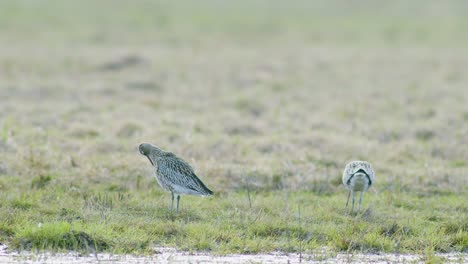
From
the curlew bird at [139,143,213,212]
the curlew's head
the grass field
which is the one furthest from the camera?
the curlew's head

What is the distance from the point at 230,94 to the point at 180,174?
11746mm

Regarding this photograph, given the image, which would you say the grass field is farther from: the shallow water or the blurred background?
the shallow water

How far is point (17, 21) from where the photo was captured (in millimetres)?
36781

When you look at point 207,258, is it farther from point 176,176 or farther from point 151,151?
point 151,151

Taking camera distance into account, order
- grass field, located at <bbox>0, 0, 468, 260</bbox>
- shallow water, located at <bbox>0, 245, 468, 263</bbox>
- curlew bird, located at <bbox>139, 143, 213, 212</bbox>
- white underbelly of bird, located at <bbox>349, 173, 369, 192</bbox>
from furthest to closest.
→ white underbelly of bird, located at <bbox>349, 173, 369, 192</bbox> < curlew bird, located at <bbox>139, 143, 213, 212</bbox> < grass field, located at <bbox>0, 0, 468, 260</bbox> < shallow water, located at <bbox>0, 245, 468, 263</bbox>

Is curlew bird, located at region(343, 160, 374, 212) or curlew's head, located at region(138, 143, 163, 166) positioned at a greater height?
curlew's head, located at region(138, 143, 163, 166)

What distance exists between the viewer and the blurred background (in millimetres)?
13227

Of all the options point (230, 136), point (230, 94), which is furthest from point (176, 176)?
point (230, 94)

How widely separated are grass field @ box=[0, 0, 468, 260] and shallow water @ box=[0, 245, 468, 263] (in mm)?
172

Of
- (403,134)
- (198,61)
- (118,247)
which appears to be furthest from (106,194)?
(198,61)

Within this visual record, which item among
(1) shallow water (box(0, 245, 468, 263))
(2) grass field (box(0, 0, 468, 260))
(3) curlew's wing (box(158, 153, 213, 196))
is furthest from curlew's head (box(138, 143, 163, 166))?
(1) shallow water (box(0, 245, 468, 263))

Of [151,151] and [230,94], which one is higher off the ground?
[230,94]

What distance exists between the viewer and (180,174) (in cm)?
1029

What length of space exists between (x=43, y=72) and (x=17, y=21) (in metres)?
12.9
